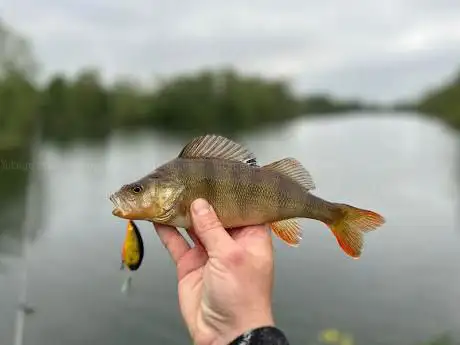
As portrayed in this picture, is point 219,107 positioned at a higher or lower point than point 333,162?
higher

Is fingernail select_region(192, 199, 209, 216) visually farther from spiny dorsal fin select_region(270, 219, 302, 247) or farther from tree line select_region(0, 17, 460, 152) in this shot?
tree line select_region(0, 17, 460, 152)

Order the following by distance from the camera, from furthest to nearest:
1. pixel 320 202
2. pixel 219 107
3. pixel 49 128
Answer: pixel 219 107 < pixel 49 128 < pixel 320 202

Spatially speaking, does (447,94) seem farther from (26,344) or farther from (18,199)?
(26,344)

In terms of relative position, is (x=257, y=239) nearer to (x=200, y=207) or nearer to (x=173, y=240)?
(x=200, y=207)

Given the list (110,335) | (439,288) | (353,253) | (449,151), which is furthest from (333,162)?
(353,253)

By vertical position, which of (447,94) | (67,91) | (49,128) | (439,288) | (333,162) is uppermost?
(447,94)

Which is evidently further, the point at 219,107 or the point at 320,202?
the point at 219,107

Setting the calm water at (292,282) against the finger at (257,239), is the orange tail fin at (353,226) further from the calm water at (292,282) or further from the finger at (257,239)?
the calm water at (292,282)
